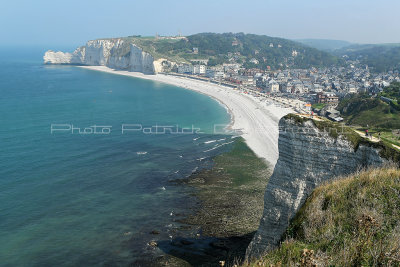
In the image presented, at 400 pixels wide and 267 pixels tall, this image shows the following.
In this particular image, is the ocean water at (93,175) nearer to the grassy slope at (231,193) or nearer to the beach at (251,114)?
the grassy slope at (231,193)

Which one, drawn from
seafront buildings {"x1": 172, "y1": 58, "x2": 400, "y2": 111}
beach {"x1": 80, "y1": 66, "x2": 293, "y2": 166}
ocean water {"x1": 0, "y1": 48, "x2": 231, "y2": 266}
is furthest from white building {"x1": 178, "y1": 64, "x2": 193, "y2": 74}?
ocean water {"x1": 0, "y1": 48, "x2": 231, "y2": 266}

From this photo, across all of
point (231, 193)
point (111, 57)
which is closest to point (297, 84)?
point (231, 193)

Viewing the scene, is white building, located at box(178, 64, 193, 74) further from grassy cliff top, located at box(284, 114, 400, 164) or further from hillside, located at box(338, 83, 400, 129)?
grassy cliff top, located at box(284, 114, 400, 164)

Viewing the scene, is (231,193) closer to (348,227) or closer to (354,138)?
(354,138)

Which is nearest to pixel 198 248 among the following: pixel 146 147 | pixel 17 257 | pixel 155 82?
pixel 17 257

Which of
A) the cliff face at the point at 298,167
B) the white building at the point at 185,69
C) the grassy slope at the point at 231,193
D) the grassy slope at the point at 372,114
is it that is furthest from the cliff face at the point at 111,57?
the cliff face at the point at 298,167
